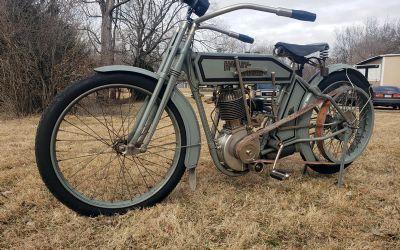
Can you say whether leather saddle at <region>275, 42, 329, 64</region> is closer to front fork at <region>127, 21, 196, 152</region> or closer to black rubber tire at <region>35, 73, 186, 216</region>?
front fork at <region>127, 21, 196, 152</region>

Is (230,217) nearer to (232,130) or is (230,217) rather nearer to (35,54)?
(232,130)

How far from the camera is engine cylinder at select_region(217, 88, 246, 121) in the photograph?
10.4 feet

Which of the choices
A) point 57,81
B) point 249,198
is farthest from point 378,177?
point 57,81

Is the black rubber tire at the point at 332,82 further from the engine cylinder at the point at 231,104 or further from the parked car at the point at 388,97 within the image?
the parked car at the point at 388,97

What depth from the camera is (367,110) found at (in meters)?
4.14

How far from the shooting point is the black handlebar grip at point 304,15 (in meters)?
3.08

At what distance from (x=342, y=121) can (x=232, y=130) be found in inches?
52.6

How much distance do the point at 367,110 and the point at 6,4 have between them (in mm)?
10295

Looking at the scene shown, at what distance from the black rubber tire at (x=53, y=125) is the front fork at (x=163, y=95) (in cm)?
9

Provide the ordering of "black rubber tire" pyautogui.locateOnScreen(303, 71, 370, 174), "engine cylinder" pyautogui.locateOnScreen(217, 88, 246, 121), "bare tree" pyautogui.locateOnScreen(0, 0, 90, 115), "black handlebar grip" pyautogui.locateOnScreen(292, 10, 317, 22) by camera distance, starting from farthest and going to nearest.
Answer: "bare tree" pyautogui.locateOnScreen(0, 0, 90, 115) < "black rubber tire" pyautogui.locateOnScreen(303, 71, 370, 174) < "engine cylinder" pyautogui.locateOnScreen(217, 88, 246, 121) < "black handlebar grip" pyautogui.locateOnScreen(292, 10, 317, 22)

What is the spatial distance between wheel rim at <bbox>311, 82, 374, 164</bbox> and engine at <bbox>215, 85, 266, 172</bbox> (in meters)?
0.83

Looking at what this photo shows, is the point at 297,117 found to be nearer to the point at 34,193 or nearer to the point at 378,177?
the point at 378,177

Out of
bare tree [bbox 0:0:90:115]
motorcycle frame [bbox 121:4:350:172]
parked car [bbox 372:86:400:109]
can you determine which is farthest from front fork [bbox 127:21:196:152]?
parked car [bbox 372:86:400:109]

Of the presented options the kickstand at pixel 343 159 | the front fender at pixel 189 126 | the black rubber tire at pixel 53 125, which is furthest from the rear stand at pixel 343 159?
the black rubber tire at pixel 53 125
